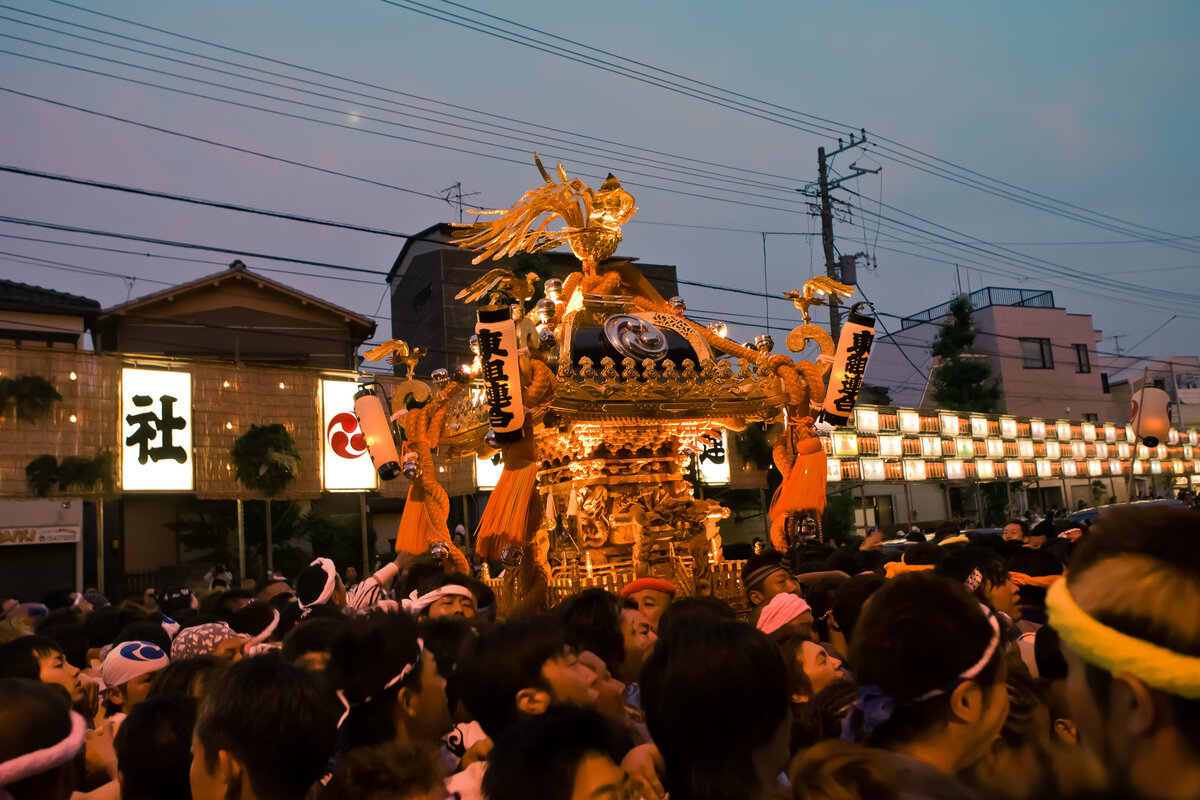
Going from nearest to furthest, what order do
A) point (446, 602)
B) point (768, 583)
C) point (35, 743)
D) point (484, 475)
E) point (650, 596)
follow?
point (35, 743) < point (446, 602) < point (768, 583) < point (650, 596) < point (484, 475)

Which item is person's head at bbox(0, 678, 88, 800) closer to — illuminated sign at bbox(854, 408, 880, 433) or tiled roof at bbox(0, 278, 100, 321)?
tiled roof at bbox(0, 278, 100, 321)

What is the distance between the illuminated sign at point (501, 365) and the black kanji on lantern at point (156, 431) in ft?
33.2

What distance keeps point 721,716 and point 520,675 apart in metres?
0.86

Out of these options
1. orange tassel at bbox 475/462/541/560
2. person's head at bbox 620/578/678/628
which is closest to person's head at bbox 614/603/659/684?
person's head at bbox 620/578/678/628

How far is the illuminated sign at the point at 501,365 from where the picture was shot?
676 cm

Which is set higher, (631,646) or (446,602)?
(446,602)

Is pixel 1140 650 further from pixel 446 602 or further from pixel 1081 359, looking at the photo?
pixel 1081 359

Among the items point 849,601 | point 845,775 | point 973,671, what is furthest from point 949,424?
point 845,775

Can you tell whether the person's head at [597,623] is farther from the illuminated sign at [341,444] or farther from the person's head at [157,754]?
the illuminated sign at [341,444]

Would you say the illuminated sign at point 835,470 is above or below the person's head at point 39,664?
above

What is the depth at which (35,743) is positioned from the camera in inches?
91.9

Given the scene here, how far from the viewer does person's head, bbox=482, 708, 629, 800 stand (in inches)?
87.0

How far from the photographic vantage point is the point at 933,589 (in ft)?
7.75

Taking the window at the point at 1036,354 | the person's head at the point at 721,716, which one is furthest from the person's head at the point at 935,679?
the window at the point at 1036,354
